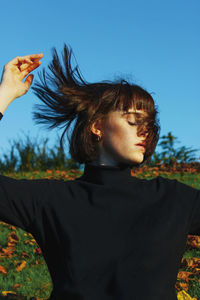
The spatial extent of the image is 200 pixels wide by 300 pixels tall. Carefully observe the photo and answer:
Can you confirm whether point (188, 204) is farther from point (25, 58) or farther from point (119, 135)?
point (25, 58)

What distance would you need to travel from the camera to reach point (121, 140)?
2.15 m

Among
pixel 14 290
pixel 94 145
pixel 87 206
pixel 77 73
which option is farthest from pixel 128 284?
pixel 14 290

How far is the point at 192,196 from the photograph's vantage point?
2166mm

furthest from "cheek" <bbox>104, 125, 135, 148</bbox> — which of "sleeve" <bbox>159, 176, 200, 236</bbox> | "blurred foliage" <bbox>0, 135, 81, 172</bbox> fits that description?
"blurred foliage" <bbox>0, 135, 81, 172</bbox>

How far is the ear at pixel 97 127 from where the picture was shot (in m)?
2.32

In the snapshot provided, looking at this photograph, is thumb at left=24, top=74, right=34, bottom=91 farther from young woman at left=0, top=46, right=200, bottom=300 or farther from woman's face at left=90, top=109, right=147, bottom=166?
woman's face at left=90, top=109, right=147, bottom=166

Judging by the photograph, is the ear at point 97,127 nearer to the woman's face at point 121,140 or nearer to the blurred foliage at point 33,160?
the woman's face at point 121,140

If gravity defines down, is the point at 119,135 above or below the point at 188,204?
above

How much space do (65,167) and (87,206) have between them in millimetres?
10673

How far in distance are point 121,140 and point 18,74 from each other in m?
0.82

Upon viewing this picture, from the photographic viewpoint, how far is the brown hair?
231cm

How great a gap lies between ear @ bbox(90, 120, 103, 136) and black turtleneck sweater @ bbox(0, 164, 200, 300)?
25 centimetres

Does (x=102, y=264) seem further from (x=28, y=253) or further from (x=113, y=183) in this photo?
(x=28, y=253)

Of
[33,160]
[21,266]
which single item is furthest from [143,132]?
[33,160]
